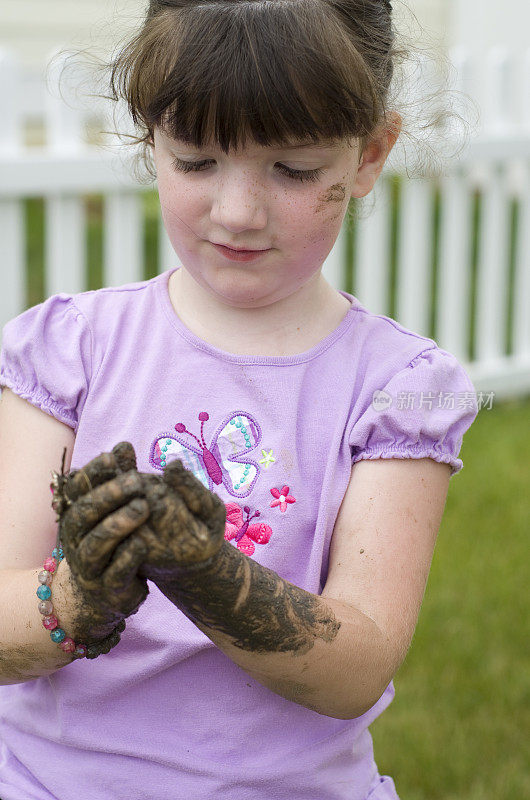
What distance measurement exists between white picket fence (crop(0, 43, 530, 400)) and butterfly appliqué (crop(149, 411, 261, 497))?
2.92 meters

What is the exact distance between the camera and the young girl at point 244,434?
1434 millimetres

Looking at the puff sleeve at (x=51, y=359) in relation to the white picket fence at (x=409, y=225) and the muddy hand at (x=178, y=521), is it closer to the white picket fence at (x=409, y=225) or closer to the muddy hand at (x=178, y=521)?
the muddy hand at (x=178, y=521)

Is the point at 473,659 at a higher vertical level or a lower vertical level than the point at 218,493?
lower

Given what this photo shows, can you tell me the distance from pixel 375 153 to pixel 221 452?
56cm

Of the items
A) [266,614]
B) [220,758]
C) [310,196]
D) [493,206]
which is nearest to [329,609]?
[266,614]

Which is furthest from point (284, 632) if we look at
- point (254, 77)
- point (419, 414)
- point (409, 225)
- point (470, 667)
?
point (409, 225)

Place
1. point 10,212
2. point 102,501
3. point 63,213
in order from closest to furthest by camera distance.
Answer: point 102,501 → point 10,212 → point 63,213

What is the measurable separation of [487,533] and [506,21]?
308 inches

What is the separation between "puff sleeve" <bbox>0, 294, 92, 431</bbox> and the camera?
1.62m

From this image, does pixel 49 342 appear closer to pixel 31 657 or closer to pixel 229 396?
pixel 229 396

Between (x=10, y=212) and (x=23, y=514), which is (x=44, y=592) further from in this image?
(x=10, y=212)

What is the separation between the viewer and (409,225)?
17.9 ft

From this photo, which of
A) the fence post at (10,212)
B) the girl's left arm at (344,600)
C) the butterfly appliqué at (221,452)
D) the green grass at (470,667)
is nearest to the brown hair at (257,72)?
the butterfly appliqué at (221,452)

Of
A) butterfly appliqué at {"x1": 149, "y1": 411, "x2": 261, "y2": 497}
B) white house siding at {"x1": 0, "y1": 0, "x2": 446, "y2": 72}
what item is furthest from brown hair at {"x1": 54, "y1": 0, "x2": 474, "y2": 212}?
white house siding at {"x1": 0, "y1": 0, "x2": 446, "y2": 72}
